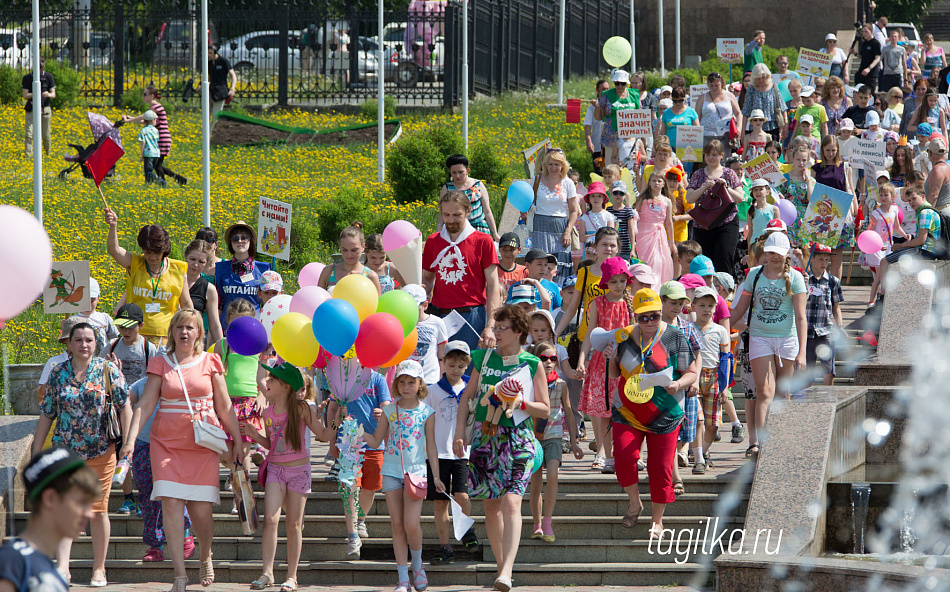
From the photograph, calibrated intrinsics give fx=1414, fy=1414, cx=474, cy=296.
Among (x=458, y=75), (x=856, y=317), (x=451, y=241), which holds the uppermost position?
(x=458, y=75)

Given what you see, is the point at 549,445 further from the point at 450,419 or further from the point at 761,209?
the point at 761,209

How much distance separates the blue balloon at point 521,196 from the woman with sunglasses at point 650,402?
4510 millimetres

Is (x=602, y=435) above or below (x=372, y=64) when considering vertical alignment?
below

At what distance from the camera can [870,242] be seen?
14.4 metres

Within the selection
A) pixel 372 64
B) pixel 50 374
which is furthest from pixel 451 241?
pixel 372 64

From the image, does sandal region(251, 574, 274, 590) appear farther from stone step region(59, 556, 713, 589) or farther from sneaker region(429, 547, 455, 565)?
sneaker region(429, 547, 455, 565)

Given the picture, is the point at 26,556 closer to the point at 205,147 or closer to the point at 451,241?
the point at 451,241

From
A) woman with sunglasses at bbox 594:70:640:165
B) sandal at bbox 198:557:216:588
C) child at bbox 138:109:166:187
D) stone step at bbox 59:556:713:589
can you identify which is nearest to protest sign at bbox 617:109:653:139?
woman with sunglasses at bbox 594:70:640:165

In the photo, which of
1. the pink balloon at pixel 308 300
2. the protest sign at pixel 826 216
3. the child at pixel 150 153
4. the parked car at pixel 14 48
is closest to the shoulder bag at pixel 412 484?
the pink balloon at pixel 308 300

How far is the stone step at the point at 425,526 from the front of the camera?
32.3ft

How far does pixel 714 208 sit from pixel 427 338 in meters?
5.17

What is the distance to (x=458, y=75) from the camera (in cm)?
2997

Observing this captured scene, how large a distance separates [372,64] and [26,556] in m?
28.6

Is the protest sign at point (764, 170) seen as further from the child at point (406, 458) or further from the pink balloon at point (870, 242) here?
the child at point (406, 458)
